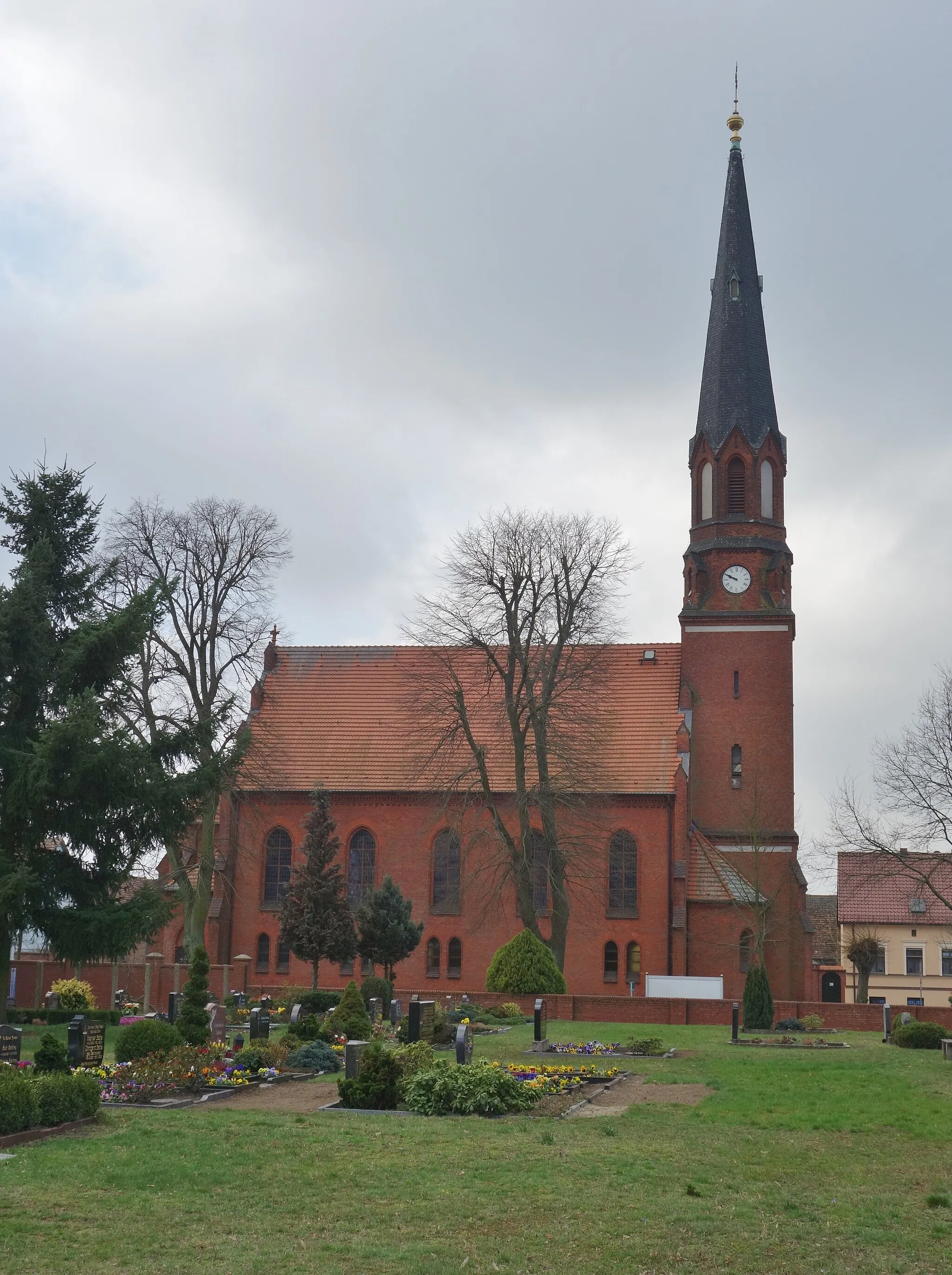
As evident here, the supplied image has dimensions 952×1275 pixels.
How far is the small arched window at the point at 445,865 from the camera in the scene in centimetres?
4509

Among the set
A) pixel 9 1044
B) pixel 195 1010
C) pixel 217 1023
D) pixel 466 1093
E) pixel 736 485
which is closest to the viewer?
pixel 466 1093

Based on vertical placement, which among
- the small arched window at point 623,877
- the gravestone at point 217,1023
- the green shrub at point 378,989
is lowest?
the green shrub at point 378,989

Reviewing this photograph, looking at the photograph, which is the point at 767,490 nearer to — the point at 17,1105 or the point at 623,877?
the point at 623,877

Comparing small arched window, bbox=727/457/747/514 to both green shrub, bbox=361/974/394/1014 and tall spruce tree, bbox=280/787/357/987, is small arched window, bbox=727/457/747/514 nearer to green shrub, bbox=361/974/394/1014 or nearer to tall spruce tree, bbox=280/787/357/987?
tall spruce tree, bbox=280/787/357/987

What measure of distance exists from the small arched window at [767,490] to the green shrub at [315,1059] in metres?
29.2

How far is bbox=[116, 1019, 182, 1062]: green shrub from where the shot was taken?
19922 mm

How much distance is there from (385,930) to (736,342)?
24.8 m

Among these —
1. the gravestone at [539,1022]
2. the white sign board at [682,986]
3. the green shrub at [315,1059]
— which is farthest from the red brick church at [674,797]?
the green shrub at [315,1059]

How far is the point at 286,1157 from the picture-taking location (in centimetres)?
1264

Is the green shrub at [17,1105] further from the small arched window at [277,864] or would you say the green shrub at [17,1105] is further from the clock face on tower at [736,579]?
the clock face on tower at [736,579]

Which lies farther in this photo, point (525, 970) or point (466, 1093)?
point (525, 970)

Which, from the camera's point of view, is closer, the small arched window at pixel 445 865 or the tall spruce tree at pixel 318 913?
the tall spruce tree at pixel 318 913

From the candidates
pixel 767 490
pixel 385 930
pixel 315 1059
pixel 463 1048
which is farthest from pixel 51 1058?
pixel 767 490

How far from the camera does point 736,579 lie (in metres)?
45.3
